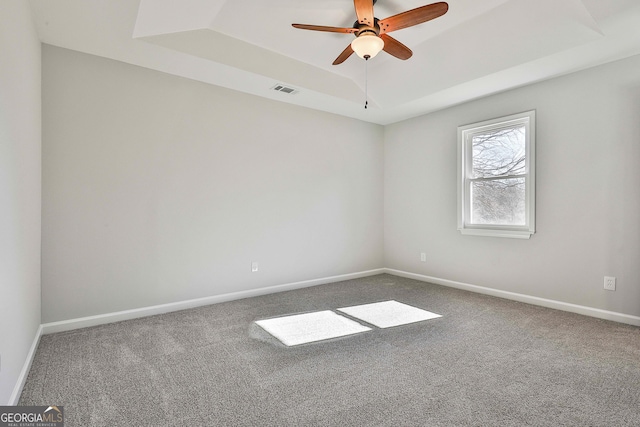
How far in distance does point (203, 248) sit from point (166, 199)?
2.23 ft

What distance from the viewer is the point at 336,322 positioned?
3.16 meters

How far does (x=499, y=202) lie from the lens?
4.18 m

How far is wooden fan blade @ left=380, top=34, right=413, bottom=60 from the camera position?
262cm

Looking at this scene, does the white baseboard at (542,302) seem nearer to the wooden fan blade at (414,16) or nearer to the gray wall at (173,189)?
the gray wall at (173,189)

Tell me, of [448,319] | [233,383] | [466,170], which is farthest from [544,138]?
[233,383]

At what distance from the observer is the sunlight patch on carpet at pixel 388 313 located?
125 inches

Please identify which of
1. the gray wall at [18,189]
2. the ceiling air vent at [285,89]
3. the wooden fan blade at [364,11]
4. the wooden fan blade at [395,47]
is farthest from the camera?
the ceiling air vent at [285,89]

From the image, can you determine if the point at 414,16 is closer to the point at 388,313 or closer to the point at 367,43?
the point at 367,43

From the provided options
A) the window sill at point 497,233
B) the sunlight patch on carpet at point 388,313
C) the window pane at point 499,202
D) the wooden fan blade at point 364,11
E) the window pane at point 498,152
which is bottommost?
the sunlight patch on carpet at point 388,313

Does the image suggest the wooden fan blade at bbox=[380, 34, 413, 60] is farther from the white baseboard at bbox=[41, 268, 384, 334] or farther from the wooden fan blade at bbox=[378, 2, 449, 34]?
Answer: the white baseboard at bbox=[41, 268, 384, 334]

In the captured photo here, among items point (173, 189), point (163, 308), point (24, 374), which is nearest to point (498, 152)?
point (173, 189)

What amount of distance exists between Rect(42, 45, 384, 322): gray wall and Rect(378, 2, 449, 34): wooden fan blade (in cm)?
214

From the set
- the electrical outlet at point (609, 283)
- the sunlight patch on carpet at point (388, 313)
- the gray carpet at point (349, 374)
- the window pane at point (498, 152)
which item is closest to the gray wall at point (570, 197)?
the electrical outlet at point (609, 283)

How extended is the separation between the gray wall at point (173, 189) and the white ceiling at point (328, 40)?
1.00ft
